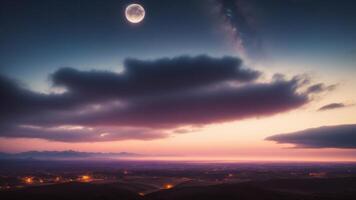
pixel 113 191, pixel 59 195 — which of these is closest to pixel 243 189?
pixel 113 191

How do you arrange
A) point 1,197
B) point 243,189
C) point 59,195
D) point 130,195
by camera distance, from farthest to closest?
point 243,189
point 130,195
point 59,195
point 1,197

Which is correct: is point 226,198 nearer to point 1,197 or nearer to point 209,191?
point 209,191

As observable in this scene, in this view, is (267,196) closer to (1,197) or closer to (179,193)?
(179,193)

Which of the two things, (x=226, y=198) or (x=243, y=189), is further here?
(x=243, y=189)

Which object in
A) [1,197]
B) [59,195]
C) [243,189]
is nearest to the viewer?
[1,197]

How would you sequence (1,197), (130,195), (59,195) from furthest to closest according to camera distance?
(130,195), (59,195), (1,197)

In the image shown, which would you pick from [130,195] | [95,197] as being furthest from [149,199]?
[95,197]

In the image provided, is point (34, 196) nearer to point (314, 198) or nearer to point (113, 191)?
point (113, 191)

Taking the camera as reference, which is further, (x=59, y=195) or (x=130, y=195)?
(x=130, y=195)
